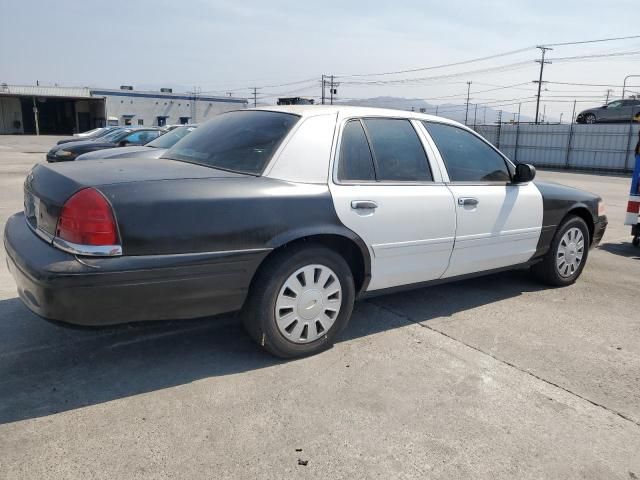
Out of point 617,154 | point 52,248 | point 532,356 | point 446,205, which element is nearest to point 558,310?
point 532,356

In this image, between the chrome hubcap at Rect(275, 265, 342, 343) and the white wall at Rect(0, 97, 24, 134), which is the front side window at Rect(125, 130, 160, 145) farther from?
the white wall at Rect(0, 97, 24, 134)

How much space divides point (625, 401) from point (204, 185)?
2788 millimetres

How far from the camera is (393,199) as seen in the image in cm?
377

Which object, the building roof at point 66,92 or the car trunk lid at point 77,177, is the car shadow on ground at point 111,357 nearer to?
the car trunk lid at point 77,177

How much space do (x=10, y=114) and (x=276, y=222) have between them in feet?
201

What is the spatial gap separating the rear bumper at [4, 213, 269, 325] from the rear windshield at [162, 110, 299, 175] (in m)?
0.71

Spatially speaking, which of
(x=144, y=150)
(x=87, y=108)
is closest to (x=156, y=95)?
(x=87, y=108)

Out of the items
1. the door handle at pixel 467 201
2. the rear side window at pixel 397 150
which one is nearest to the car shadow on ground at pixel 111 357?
the door handle at pixel 467 201

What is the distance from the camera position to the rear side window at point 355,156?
364cm

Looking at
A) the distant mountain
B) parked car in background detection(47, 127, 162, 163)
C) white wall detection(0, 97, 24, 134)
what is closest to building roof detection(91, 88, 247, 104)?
white wall detection(0, 97, 24, 134)

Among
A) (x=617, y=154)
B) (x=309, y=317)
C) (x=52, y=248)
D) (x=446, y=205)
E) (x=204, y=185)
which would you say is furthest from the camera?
(x=617, y=154)

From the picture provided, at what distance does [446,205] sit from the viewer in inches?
161

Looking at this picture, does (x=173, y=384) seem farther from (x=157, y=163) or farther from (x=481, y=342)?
(x=481, y=342)

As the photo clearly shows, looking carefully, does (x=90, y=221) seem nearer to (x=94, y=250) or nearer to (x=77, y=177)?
(x=94, y=250)
